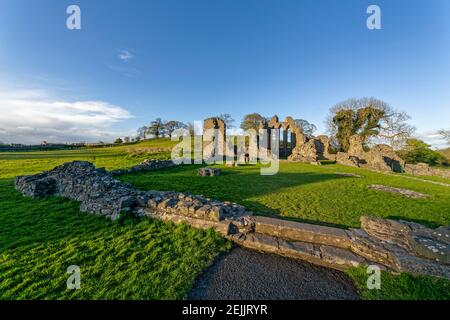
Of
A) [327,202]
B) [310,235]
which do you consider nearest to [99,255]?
[310,235]

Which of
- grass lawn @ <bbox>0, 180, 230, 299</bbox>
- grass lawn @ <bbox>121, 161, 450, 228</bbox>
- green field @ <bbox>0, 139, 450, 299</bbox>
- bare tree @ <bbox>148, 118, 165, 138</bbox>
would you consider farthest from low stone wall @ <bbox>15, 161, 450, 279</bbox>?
bare tree @ <bbox>148, 118, 165, 138</bbox>

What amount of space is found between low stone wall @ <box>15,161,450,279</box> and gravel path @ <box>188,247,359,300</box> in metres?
0.39

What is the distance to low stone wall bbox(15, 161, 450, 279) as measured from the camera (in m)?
3.77

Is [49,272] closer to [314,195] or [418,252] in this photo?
[418,252]

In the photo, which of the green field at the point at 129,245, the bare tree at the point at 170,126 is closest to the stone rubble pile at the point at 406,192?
the green field at the point at 129,245

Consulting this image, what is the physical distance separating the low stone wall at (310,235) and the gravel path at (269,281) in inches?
15.3

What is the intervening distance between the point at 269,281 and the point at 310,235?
5.83ft

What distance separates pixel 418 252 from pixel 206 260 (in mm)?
4404

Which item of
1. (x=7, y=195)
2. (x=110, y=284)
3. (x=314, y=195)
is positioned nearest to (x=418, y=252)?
(x=314, y=195)

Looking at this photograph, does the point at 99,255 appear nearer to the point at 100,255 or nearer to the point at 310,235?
the point at 100,255

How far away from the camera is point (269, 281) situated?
11.3 feet

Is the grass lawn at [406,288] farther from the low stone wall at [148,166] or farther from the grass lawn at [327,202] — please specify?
the low stone wall at [148,166]

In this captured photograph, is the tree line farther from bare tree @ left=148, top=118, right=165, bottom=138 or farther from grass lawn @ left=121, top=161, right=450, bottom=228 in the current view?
bare tree @ left=148, top=118, right=165, bottom=138

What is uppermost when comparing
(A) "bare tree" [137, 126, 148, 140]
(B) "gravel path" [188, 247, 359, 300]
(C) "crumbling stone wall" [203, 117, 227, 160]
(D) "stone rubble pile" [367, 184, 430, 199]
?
(A) "bare tree" [137, 126, 148, 140]
